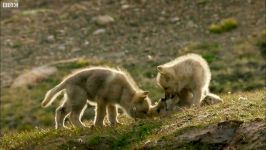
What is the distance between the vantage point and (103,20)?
43094mm

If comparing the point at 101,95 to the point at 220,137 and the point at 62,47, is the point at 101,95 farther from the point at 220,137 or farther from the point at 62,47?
the point at 62,47

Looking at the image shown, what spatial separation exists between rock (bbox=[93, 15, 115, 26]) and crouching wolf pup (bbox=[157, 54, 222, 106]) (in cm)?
2274

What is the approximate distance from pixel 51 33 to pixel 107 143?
26092mm

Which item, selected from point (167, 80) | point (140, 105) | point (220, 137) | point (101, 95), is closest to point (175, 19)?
point (167, 80)

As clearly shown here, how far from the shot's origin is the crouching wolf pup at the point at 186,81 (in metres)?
19.7

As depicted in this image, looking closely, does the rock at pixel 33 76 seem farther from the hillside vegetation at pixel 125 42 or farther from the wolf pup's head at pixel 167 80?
the wolf pup's head at pixel 167 80

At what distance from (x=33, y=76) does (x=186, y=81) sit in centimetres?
1704

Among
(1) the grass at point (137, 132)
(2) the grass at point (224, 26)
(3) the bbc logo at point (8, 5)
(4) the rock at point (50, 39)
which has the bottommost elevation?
(4) the rock at point (50, 39)

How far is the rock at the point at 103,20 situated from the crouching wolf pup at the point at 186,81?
74.6 ft

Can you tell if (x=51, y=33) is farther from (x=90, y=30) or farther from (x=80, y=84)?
(x=80, y=84)

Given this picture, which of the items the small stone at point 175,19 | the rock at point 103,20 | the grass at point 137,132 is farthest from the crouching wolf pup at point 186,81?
the rock at point 103,20

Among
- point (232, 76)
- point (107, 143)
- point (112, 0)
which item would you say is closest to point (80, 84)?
point (107, 143)

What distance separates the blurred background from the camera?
1341 inches

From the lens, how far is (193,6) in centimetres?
4384
